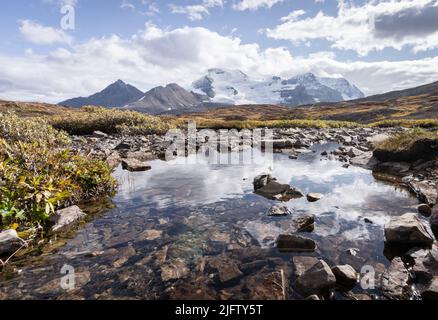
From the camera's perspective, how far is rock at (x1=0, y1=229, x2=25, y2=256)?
6102mm

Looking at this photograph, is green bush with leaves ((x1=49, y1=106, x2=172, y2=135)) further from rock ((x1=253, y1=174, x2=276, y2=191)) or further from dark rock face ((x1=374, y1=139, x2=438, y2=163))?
dark rock face ((x1=374, y1=139, x2=438, y2=163))

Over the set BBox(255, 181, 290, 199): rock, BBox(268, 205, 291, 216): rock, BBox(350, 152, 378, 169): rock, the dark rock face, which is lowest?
BBox(268, 205, 291, 216): rock

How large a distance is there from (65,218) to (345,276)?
6716mm

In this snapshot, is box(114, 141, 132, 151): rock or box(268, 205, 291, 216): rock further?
box(114, 141, 132, 151): rock

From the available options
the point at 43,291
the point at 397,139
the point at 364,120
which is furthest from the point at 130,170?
the point at 364,120

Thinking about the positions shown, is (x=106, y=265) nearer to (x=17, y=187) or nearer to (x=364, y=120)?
(x=17, y=187)

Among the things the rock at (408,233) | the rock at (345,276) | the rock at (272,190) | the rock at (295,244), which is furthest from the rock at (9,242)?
the rock at (408,233)

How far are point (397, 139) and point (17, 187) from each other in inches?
680

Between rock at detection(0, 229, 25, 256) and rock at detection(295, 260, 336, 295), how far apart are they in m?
5.67

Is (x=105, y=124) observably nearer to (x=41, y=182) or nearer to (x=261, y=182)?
(x=261, y=182)

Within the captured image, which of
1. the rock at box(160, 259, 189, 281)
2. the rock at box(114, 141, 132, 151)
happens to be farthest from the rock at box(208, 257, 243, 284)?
the rock at box(114, 141, 132, 151)

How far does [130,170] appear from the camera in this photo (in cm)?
1521

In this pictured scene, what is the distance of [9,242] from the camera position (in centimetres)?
→ 617

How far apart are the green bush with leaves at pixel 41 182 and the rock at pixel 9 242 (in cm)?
50
